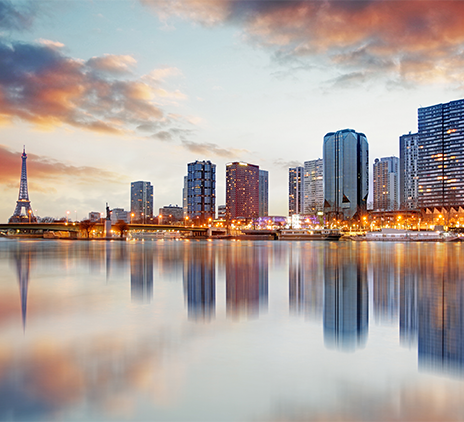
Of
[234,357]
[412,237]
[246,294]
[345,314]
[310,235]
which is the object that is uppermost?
[234,357]

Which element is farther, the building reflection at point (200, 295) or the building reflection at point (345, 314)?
the building reflection at point (200, 295)

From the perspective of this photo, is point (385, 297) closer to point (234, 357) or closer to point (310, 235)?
point (234, 357)

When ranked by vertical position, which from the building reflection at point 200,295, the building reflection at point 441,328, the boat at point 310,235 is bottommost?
the boat at point 310,235

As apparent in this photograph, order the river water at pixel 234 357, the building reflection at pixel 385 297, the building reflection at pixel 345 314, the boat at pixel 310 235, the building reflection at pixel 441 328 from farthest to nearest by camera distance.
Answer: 1. the boat at pixel 310 235
2. the building reflection at pixel 385 297
3. the building reflection at pixel 345 314
4. the building reflection at pixel 441 328
5. the river water at pixel 234 357

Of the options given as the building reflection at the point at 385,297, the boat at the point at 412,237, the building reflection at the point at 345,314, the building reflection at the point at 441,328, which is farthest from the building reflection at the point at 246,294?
the boat at the point at 412,237

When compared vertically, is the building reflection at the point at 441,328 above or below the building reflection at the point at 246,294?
above

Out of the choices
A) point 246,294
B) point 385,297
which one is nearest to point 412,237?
point 385,297

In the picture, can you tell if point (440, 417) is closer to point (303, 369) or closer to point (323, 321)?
point (303, 369)

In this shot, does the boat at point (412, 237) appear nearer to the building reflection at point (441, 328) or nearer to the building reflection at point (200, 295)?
the building reflection at point (441, 328)

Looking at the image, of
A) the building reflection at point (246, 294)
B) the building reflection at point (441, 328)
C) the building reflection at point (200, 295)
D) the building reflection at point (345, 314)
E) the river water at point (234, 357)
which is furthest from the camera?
the building reflection at point (246, 294)

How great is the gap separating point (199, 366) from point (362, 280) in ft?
55.8

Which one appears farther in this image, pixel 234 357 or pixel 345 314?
pixel 345 314

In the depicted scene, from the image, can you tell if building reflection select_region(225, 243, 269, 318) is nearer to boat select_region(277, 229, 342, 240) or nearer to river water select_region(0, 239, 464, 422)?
river water select_region(0, 239, 464, 422)

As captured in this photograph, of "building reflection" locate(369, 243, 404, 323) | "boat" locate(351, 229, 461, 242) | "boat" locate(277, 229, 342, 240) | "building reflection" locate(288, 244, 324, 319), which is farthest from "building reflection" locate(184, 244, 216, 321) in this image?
"boat" locate(277, 229, 342, 240)
